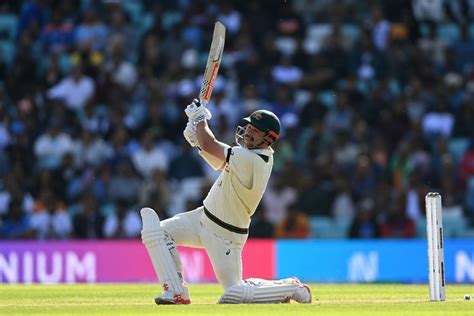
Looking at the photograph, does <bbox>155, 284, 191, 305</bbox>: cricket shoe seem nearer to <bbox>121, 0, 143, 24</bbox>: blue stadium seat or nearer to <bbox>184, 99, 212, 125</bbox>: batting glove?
<bbox>184, 99, 212, 125</bbox>: batting glove

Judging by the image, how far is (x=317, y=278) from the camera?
57.4 feet

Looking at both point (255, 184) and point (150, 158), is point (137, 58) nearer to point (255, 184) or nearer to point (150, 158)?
point (150, 158)

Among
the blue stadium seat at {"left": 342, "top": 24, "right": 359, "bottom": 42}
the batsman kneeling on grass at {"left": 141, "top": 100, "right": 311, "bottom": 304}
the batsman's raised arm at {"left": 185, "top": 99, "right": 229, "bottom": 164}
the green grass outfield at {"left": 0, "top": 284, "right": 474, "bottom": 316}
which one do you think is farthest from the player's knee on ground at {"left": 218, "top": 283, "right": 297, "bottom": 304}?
the blue stadium seat at {"left": 342, "top": 24, "right": 359, "bottom": 42}

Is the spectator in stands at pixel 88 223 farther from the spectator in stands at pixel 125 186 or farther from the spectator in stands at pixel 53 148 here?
the spectator in stands at pixel 53 148

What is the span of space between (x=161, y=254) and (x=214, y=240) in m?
0.45

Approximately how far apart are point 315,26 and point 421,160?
3652 millimetres

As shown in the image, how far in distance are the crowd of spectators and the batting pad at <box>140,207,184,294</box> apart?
7.94 m

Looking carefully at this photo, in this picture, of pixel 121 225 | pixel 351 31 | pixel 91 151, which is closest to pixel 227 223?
pixel 121 225

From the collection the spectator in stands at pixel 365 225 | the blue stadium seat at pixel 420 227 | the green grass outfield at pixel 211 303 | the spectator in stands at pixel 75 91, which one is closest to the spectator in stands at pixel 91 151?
the spectator in stands at pixel 75 91

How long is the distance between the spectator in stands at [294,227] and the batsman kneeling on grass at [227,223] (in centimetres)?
770

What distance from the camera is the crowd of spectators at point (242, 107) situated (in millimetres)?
18484

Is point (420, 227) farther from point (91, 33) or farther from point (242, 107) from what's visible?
point (91, 33)

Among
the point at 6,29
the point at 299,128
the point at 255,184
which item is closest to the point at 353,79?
the point at 299,128

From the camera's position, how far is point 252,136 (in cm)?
1027
